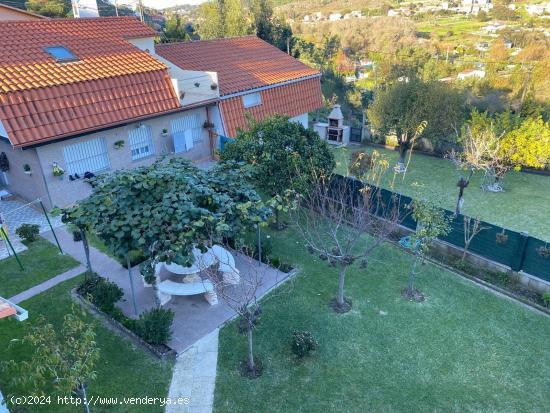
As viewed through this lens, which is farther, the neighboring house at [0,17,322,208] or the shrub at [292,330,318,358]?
the neighboring house at [0,17,322,208]

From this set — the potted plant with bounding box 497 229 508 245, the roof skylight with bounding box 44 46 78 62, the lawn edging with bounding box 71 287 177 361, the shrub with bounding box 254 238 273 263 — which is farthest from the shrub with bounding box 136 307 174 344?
the roof skylight with bounding box 44 46 78 62

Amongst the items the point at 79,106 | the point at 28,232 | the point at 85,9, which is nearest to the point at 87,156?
the point at 79,106

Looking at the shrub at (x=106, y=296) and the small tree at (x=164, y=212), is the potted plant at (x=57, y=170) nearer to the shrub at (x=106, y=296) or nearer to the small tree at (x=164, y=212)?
the small tree at (x=164, y=212)

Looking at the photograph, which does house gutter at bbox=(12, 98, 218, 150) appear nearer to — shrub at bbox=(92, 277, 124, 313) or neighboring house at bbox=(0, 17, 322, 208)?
neighboring house at bbox=(0, 17, 322, 208)

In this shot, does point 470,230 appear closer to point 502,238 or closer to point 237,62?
point 502,238

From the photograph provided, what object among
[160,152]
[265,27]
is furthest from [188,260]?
[265,27]

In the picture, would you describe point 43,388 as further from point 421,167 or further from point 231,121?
point 421,167

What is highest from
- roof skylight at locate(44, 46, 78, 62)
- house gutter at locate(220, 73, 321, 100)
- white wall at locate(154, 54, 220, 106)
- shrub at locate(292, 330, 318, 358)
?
roof skylight at locate(44, 46, 78, 62)
